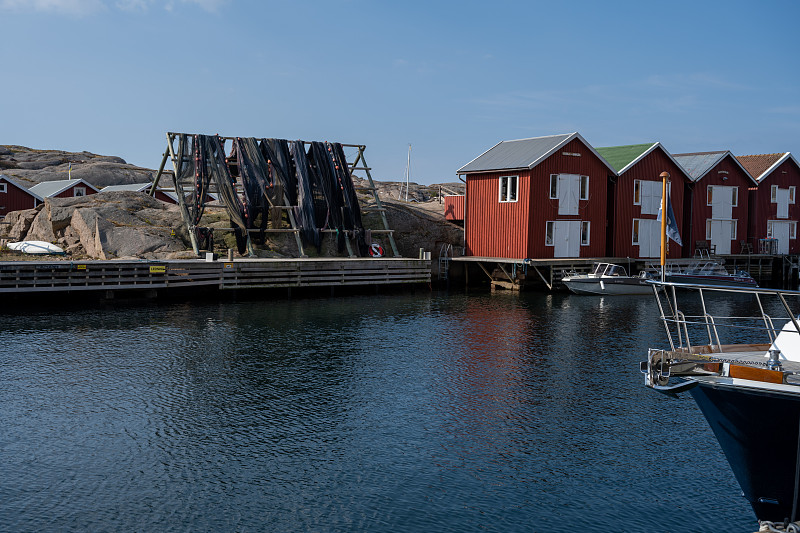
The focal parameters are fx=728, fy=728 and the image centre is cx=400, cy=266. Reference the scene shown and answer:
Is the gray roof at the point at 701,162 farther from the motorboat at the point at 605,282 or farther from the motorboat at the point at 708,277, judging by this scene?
the motorboat at the point at 605,282

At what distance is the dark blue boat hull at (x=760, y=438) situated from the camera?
10992 mm

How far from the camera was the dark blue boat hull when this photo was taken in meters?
11.0

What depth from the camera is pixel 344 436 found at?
1656 cm

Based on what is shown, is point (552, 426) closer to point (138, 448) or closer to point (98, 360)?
point (138, 448)

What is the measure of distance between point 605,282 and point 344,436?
101 ft

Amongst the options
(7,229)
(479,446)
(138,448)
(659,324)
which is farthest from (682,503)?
(7,229)

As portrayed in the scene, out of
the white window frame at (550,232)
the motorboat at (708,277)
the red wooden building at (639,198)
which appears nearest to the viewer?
the motorboat at (708,277)

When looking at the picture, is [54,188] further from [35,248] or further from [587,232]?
[587,232]

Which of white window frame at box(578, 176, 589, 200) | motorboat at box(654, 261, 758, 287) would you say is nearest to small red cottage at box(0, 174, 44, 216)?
white window frame at box(578, 176, 589, 200)

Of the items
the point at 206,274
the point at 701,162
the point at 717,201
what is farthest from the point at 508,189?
the point at 206,274

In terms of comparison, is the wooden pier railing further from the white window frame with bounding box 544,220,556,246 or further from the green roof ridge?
the green roof ridge

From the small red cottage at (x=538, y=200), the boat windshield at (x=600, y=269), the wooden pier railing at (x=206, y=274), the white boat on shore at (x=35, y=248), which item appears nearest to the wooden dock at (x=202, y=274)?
the wooden pier railing at (x=206, y=274)

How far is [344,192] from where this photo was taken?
5081 cm

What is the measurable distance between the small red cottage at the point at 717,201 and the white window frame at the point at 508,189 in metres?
15.5
